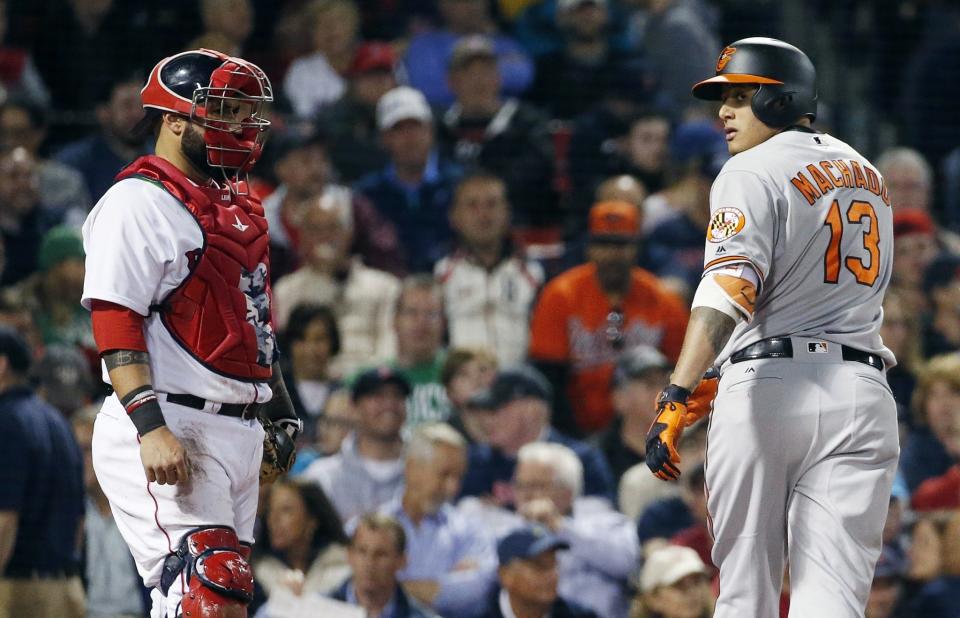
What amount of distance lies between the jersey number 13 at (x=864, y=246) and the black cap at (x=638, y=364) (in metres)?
3.17

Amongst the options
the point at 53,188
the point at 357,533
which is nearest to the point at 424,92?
the point at 53,188

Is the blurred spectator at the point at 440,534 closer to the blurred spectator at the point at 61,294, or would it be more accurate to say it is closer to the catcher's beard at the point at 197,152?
the blurred spectator at the point at 61,294

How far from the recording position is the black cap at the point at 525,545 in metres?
6.02

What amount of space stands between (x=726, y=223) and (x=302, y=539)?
3.09m

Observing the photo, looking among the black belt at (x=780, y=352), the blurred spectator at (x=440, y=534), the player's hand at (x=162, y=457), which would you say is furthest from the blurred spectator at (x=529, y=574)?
the player's hand at (x=162, y=457)

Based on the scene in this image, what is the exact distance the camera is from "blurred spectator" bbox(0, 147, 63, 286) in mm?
7750

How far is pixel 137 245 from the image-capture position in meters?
3.65

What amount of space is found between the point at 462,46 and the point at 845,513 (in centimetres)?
543

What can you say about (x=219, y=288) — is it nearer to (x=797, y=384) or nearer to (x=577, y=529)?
(x=797, y=384)

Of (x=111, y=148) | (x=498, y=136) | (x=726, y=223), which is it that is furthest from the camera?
(x=498, y=136)

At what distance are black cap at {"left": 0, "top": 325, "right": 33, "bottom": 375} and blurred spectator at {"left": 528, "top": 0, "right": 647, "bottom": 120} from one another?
13.5 ft

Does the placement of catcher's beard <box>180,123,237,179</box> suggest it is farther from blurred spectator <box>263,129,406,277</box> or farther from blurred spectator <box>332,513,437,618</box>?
blurred spectator <box>263,129,406,277</box>

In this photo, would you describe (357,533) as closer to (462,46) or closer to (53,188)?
(53,188)

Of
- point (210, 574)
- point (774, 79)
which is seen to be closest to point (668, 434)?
point (774, 79)
